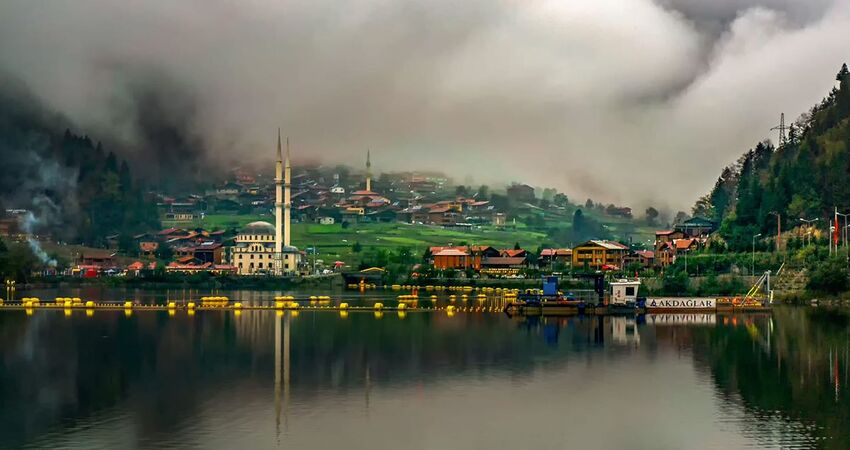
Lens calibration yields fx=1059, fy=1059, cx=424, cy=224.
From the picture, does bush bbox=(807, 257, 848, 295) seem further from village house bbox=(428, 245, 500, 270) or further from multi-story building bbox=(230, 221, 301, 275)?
multi-story building bbox=(230, 221, 301, 275)

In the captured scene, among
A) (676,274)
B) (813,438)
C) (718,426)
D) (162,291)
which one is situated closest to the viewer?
(813,438)

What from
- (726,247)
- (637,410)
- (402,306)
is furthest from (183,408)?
(726,247)

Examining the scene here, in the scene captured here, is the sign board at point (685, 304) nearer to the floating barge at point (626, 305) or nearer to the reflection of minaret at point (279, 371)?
the floating barge at point (626, 305)

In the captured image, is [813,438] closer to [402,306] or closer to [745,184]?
[402,306]

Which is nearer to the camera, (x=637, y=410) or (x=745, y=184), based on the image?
(x=637, y=410)

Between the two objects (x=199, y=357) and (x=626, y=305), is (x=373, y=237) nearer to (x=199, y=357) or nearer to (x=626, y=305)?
(x=626, y=305)

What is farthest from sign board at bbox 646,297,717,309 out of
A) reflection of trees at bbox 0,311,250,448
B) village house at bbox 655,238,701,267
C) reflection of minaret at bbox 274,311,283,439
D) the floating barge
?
village house at bbox 655,238,701,267

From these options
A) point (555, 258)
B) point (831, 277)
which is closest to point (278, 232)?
point (555, 258)
